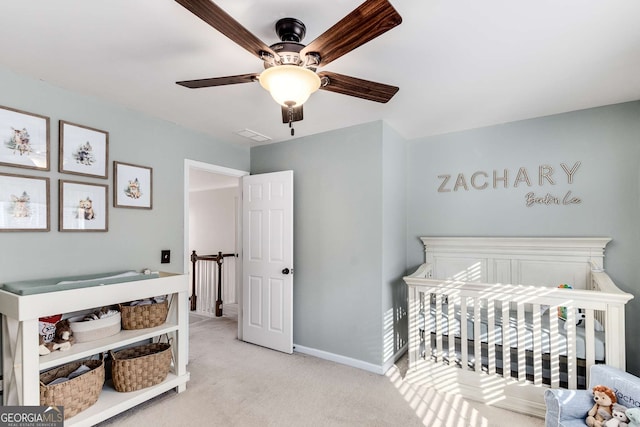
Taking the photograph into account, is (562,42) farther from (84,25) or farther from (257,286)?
(257,286)

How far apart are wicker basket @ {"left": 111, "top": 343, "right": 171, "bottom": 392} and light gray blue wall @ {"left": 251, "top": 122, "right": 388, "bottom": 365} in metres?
1.41

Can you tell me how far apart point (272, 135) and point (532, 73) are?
2.33m

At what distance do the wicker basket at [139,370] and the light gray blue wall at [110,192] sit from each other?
732 mm

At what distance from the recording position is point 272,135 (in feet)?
11.4

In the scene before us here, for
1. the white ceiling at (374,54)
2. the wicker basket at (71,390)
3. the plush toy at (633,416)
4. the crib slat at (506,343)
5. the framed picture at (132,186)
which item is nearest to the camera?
the white ceiling at (374,54)

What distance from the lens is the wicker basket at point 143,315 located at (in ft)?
8.01

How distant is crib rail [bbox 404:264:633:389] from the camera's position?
7.08 feet

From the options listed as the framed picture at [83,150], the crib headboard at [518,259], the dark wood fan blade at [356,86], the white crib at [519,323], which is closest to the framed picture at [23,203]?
the framed picture at [83,150]

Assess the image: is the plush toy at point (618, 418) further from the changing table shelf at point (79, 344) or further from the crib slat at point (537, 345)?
the changing table shelf at point (79, 344)

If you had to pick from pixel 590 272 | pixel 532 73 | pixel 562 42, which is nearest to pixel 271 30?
pixel 562 42

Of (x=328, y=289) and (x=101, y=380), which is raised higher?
(x=328, y=289)

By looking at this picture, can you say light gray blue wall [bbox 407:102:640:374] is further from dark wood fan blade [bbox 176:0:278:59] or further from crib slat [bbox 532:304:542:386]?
dark wood fan blade [bbox 176:0:278:59]

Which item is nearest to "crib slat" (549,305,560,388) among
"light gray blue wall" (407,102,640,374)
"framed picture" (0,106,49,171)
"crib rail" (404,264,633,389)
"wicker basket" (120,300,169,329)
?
"crib rail" (404,264,633,389)

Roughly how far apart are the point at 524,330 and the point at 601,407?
0.62m
